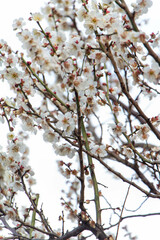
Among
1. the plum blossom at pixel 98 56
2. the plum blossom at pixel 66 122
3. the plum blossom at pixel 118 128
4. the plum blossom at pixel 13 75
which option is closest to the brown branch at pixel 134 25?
the plum blossom at pixel 98 56

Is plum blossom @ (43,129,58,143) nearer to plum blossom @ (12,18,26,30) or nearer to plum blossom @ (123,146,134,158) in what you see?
plum blossom @ (123,146,134,158)

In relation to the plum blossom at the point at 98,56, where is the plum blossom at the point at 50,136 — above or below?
below

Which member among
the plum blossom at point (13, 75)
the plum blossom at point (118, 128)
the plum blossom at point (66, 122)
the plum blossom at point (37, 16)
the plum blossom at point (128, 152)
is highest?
the plum blossom at point (37, 16)

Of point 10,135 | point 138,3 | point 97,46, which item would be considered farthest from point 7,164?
point 138,3

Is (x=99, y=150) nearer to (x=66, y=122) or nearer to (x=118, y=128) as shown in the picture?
(x=118, y=128)

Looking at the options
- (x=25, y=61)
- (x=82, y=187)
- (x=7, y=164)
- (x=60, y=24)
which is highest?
(x=60, y=24)

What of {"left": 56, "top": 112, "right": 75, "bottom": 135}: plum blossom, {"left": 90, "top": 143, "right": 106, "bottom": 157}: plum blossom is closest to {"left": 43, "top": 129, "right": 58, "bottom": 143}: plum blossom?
{"left": 56, "top": 112, "right": 75, "bottom": 135}: plum blossom

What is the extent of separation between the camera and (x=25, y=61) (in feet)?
8.05

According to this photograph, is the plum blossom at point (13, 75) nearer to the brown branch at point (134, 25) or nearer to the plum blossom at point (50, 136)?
the plum blossom at point (50, 136)

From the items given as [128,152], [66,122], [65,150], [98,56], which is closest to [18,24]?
[98,56]

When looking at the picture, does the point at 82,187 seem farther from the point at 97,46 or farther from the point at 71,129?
the point at 97,46

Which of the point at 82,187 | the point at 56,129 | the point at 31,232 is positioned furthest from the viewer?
the point at 31,232

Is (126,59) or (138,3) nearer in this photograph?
(138,3)

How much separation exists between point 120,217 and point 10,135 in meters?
1.06
